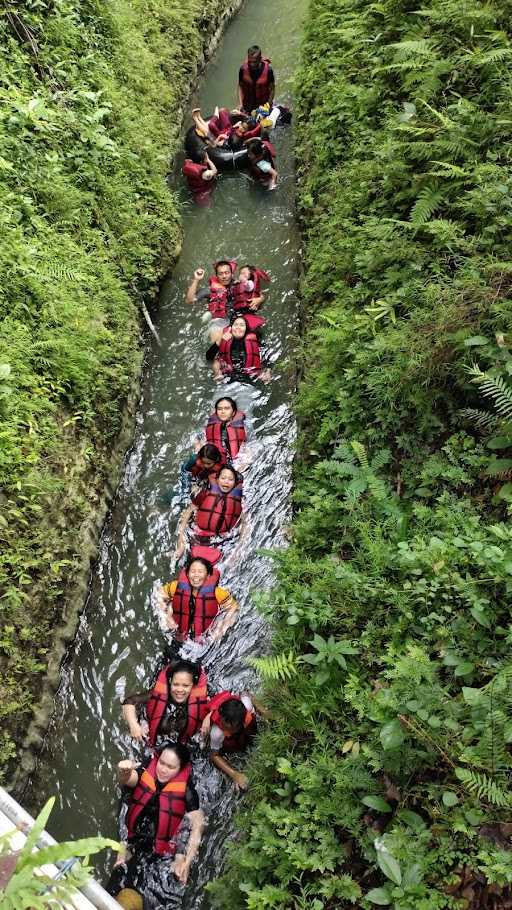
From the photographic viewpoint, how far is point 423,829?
3490mm

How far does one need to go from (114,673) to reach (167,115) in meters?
11.1

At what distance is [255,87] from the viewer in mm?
13055

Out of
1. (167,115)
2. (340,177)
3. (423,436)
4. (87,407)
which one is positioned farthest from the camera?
(167,115)

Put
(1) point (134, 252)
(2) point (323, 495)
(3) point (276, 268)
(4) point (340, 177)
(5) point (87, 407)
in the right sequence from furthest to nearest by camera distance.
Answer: (3) point (276, 268), (1) point (134, 252), (4) point (340, 177), (5) point (87, 407), (2) point (323, 495)

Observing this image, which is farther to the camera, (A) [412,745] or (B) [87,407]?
(B) [87,407]

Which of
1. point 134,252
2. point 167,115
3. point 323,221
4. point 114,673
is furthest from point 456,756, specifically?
point 167,115

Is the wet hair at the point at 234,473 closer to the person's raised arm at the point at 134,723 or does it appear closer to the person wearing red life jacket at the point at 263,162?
the person's raised arm at the point at 134,723

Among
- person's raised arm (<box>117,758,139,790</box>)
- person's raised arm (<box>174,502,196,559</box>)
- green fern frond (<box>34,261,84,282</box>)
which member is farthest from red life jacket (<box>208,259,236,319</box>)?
person's raised arm (<box>117,758,139,790</box>)

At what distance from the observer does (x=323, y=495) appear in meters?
5.86

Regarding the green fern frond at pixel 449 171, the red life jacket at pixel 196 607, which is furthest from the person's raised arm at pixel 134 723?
the green fern frond at pixel 449 171

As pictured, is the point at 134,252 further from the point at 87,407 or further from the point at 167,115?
the point at 167,115

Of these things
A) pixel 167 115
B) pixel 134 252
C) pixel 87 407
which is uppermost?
pixel 167 115

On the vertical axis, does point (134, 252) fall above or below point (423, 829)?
above

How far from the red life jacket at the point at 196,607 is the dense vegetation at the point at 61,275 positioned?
1.18 m
